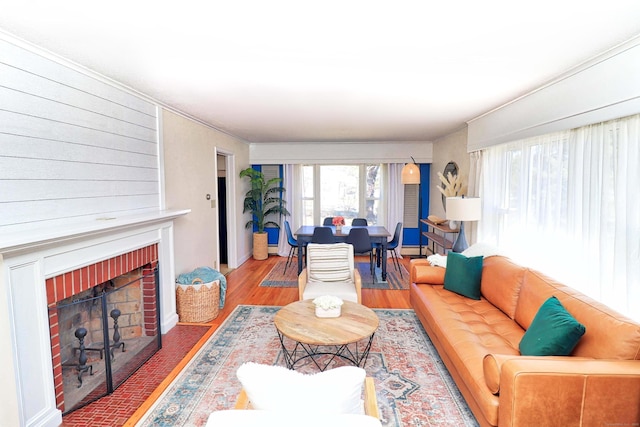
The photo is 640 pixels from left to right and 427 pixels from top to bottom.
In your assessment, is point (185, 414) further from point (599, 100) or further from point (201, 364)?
point (599, 100)

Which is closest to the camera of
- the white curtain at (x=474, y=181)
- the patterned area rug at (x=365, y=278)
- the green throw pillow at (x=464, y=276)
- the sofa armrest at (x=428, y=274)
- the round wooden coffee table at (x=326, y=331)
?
the round wooden coffee table at (x=326, y=331)

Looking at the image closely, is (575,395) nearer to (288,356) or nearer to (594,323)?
(594,323)

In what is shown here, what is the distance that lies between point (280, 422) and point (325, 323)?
1540 mm

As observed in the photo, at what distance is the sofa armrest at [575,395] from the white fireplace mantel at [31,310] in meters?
2.61

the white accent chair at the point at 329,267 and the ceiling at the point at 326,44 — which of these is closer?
the ceiling at the point at 326,44

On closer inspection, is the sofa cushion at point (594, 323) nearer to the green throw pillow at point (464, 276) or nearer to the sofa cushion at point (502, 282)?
the sofa cushion at point (502, 282)

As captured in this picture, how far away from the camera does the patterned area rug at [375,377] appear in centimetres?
219

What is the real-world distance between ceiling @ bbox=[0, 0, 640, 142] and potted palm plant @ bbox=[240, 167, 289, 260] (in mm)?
Result: 3252

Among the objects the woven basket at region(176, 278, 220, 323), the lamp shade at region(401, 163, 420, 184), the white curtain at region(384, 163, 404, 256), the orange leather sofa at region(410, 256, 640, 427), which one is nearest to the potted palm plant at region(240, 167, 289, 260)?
the white curtain at region(384, 163, 404, 256)

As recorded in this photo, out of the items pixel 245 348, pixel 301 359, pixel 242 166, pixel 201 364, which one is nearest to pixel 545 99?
pixel 301 359

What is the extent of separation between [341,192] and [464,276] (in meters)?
4.24

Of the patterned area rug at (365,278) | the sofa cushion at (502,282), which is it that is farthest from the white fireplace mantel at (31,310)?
the sofa cushion at (502,282)

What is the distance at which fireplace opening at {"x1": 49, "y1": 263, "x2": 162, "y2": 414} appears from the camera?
7.92 feet

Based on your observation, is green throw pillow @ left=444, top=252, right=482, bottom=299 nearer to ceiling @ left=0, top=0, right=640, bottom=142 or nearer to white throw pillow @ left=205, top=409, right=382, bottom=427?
ceiling @ left=0, top=0, right=640, bottom=142
